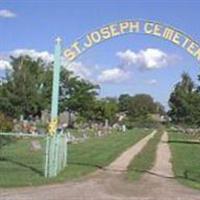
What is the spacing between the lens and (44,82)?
279 feet

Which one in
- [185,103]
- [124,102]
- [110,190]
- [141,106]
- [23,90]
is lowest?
[110,190]

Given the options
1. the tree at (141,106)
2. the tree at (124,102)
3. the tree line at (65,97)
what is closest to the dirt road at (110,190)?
the tree line at (65,97)

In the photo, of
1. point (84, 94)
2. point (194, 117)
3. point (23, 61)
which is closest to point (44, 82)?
point (23, 61)

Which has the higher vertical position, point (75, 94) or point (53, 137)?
point (75, 94)

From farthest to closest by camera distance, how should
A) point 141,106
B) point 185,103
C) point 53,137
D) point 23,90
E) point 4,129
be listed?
point 141,106 → point 185,103 → point 23,90 → point 4,129 → point 53,137

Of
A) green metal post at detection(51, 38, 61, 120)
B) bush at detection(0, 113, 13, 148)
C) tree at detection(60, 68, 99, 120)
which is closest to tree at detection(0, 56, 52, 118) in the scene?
tree at detection(60, 68, 99, 120)

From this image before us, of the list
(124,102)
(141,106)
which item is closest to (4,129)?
(124,102)

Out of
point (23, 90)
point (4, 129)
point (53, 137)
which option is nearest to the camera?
point (53, 137)

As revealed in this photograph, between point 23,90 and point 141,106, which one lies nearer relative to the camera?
point 23,90

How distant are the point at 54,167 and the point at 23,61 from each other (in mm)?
65448

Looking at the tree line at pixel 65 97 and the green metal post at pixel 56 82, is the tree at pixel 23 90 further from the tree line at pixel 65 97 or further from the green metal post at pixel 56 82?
the green metal post at pixel 56 82

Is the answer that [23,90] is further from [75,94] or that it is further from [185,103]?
[185,103]

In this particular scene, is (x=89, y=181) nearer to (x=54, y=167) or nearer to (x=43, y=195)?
(x=54, y=167)

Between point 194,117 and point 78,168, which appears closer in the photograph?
point 78,168
